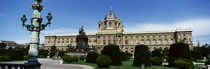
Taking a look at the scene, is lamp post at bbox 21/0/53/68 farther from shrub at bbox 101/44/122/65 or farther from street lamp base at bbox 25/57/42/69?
shrub at bbox 101/44/122/65

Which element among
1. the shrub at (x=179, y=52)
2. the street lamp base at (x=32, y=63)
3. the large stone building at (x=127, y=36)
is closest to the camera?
the street lamp base at (x=32, y=63)

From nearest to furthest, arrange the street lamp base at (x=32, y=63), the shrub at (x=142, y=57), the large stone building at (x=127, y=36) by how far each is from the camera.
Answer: the street lamp base at (x=32, y=63)
the shrub at (x=142, y=57)
the large stone building at (x=127, y=36)

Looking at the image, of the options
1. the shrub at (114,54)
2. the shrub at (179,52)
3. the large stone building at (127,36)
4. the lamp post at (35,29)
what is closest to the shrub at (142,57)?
the shrub at (114,54)

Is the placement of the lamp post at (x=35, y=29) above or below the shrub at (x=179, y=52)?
above

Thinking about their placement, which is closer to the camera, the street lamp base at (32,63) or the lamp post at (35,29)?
the street lamp base at (32,63)

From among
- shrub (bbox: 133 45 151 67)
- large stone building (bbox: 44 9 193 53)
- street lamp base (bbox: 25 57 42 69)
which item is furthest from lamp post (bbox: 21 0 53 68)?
large stone building (bbox: 44 9 193 53)

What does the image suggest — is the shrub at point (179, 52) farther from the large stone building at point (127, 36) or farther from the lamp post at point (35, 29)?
the large stone building at point (127, 36)

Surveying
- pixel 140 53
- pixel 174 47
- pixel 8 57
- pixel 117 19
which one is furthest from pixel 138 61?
pixel 117 19

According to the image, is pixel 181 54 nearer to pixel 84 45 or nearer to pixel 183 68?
pixel 183 68

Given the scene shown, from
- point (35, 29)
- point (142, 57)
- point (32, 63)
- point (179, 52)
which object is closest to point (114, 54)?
point (142, 57)

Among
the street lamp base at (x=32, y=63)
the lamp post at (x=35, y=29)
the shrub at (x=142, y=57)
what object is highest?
the lamp post at (x=35, y=29)

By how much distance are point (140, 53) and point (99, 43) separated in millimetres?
48114

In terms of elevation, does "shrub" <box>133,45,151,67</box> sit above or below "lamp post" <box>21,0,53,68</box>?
below

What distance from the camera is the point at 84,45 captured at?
28188mm
